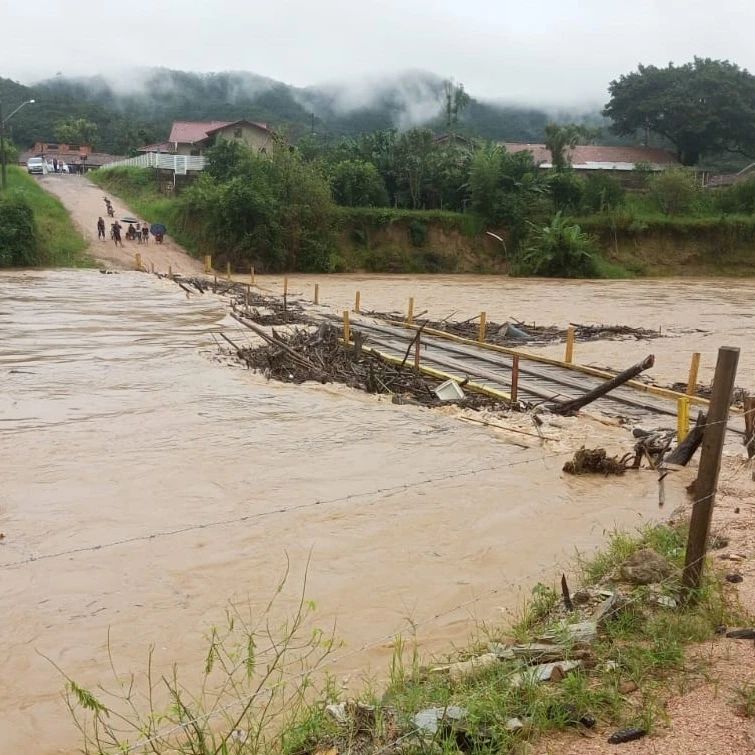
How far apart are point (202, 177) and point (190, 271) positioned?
6789mm

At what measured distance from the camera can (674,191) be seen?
153ft

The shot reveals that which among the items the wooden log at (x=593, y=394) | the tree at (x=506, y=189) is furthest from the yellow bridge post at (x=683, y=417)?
the tree at (x=506, y=189)

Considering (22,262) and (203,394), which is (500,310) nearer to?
(203,394)

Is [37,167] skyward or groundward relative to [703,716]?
skyward

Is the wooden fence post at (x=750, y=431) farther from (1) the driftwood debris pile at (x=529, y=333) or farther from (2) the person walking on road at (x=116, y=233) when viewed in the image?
(2) the person walking on road at (x=116, y=233)

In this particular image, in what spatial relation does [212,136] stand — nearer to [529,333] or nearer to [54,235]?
[54,235]

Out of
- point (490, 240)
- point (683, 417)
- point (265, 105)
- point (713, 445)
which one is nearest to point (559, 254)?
point (490, 240)

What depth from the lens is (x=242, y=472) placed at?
28.5 feet

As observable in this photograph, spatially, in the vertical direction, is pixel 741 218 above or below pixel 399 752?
above

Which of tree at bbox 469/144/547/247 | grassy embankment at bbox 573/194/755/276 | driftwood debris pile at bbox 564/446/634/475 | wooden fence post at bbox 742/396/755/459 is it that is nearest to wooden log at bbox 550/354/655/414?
wooden fence post at bbox 742/396/755/459

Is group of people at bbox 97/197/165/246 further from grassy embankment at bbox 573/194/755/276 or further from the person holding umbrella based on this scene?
grassy embankment at bbox 573/194/755/276

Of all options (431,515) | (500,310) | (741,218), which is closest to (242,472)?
(431,515)

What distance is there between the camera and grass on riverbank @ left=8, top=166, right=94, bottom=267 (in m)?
35.8

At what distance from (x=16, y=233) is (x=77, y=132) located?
51.6 m
